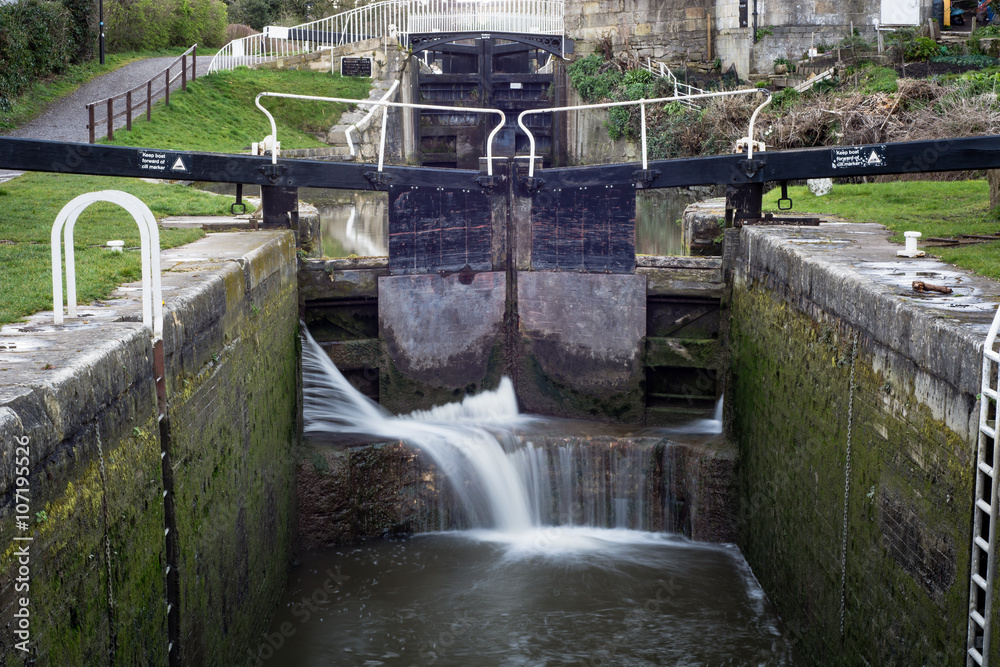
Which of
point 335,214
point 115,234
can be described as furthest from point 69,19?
point 115,234

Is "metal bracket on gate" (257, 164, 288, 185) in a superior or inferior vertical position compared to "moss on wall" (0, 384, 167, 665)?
superior

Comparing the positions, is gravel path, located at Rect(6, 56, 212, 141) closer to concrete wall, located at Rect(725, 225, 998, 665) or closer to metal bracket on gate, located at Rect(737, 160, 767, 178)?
metal bracket on gate, located at Rect(737, 160, 767, 178)

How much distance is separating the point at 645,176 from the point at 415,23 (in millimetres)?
18418

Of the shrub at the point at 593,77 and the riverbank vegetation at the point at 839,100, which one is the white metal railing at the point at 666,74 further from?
the shrub at the point at 593,77

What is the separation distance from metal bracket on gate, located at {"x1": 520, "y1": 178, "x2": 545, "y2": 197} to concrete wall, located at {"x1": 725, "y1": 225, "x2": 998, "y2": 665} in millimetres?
2175

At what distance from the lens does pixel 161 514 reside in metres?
4.59

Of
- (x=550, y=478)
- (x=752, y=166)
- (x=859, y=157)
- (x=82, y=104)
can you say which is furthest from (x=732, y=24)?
(x=550, y=478)

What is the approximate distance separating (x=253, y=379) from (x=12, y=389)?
373cm

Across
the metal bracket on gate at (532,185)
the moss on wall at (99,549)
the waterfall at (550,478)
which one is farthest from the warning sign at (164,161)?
the moss on wall at (99,549)

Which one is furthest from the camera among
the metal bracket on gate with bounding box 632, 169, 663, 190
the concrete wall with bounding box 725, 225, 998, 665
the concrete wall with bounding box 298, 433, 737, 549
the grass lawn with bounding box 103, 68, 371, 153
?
the grass lawn with bounding box 103, 68, 371, 153

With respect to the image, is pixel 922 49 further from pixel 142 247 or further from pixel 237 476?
pixel 142 247

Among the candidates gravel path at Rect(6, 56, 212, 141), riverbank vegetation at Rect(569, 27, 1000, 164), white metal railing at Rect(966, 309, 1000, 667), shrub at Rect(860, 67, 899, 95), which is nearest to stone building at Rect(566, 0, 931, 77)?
riverbank vegetation at Rect(569, 27, 1000, 164)

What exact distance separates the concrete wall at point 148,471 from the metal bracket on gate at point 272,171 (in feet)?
3.70

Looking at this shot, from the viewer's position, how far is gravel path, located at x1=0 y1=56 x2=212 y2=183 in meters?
18.5
